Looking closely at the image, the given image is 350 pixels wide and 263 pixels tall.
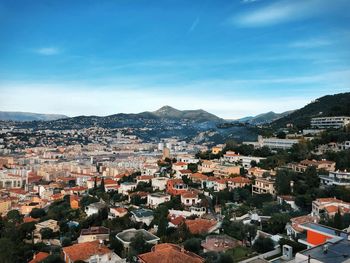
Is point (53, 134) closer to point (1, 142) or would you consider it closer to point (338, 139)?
point (1, 142)

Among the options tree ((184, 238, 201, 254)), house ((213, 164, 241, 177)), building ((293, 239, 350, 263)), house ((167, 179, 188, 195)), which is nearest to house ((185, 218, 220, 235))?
tree ((184, 238, 201, 254))

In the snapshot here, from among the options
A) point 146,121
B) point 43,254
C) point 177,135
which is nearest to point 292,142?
point 43,254

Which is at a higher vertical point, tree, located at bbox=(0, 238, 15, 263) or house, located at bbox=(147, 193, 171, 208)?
house, located at bbox=(147, 193, 171, 208)

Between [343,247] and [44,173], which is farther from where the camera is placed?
[44,173]

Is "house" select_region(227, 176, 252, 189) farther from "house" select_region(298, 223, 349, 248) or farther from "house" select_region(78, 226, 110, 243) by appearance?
"house" select_region(298, 223, 349, 248)

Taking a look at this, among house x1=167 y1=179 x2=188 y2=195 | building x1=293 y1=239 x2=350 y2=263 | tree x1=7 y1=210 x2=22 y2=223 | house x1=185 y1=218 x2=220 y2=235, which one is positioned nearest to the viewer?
building x1=293 y1=239 x2=350 y2=263

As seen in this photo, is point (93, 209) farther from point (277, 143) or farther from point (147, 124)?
point (147, 124)

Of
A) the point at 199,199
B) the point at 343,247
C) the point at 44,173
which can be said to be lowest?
the point at 44,173
